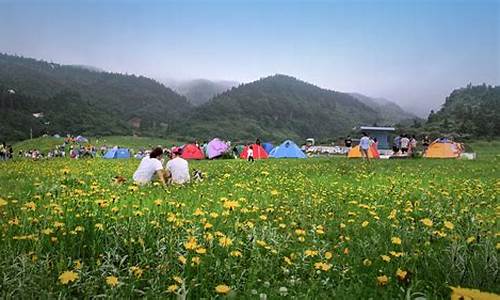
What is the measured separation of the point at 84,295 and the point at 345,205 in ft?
20.4

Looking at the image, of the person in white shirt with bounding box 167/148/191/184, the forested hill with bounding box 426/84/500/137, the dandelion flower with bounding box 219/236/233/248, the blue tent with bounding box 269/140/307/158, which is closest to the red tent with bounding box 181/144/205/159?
the blue tent with bounding box 269/140/307/158

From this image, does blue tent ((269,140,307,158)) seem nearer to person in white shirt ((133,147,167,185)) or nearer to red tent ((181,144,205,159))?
red tent ((181,144,205,159))

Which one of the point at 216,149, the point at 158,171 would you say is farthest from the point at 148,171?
the point at 216,149

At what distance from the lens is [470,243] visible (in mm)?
5109

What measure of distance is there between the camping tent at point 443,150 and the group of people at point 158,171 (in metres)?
24.1

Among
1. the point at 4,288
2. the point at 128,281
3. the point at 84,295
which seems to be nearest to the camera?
the point at 4,288

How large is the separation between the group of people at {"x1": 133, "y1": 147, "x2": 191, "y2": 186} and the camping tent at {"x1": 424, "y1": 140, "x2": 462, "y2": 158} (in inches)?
949

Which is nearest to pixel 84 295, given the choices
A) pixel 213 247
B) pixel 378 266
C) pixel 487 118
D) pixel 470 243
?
pixel 213 247

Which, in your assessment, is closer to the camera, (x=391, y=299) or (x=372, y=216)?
(x=391, y=299)

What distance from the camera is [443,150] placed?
32.6 m

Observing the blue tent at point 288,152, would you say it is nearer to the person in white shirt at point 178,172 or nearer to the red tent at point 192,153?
the red tent at point 192,153

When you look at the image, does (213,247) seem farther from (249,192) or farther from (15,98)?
(15,98)

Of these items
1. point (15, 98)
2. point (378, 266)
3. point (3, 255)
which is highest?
point (15, 98)

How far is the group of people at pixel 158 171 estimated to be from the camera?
42.5 feet
